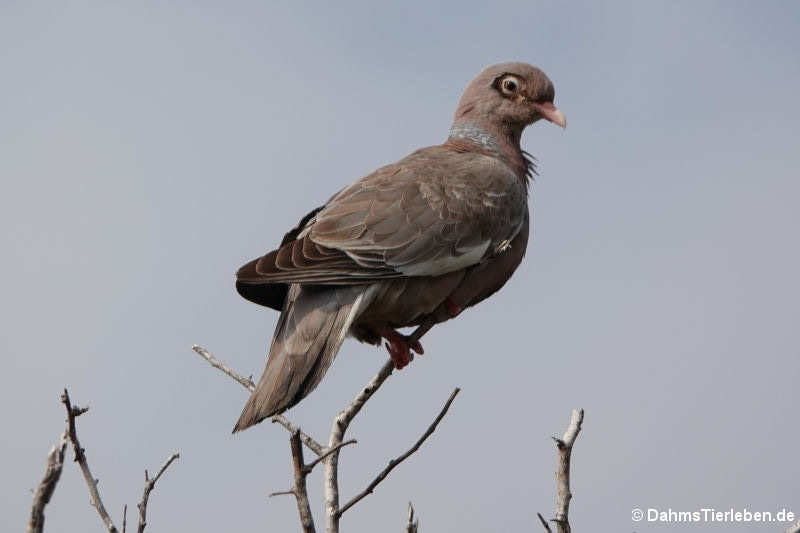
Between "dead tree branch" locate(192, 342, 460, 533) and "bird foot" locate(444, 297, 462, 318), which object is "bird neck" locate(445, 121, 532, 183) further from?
"dead tree branch" locate(192, 342, 460, 533)

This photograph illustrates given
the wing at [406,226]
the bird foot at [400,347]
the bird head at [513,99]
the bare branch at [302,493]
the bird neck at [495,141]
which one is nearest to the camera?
the bare branch at [302,493]

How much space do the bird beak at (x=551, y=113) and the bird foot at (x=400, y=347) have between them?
80.8 inches

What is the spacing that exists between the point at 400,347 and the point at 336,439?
1262 mm

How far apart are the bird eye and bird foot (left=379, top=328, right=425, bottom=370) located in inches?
82.4

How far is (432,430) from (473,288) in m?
1.53

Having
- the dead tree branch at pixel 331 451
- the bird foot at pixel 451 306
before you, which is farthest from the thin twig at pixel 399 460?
the bird foot at pixel 451 306

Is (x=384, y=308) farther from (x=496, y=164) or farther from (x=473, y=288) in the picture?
(x=496, y=164)

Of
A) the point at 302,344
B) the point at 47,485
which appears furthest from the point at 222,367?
the point at 47,485

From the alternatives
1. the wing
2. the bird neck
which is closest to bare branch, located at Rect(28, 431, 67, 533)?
the wing

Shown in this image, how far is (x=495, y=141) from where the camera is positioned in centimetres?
670

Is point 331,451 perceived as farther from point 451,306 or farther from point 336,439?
point 451,306

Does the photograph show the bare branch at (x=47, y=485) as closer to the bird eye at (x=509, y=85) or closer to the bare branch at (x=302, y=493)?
the bare branch at (x=302, y=493)

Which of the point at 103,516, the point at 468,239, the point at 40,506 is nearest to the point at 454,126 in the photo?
the point at 468,239

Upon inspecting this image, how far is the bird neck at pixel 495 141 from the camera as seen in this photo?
21.5 feet
